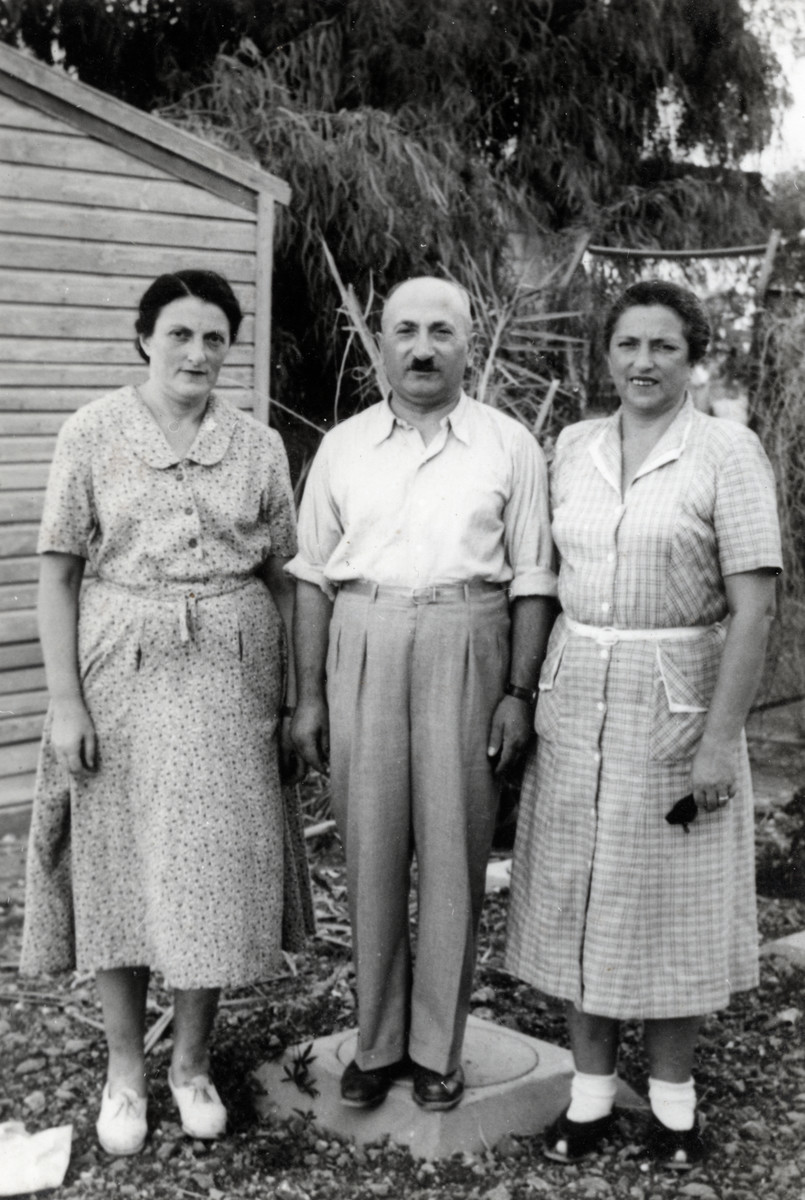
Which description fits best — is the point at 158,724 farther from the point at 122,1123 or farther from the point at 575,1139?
the point at 575,1139

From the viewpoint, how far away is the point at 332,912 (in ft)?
15.7

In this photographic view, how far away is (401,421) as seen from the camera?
3.07 m

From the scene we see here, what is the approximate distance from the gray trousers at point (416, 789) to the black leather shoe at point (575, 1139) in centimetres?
28

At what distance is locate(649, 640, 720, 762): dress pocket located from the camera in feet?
9.27

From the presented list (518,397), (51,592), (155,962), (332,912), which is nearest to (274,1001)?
(332,912)

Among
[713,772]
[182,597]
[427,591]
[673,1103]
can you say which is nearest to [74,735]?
[182,597]

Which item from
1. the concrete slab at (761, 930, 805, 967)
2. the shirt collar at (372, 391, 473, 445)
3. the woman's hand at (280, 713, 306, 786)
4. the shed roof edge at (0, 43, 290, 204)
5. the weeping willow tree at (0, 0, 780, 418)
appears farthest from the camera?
the weeping willow tree at (0, 0, 780, 418)

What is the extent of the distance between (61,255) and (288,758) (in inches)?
116

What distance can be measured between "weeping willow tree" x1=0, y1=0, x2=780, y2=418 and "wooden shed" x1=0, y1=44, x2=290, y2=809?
1433mm

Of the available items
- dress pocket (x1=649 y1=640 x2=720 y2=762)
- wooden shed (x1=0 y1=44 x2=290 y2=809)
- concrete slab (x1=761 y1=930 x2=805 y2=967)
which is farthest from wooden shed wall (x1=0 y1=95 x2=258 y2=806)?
dress pocket (x1=649 y1=640 x2=720 y2=762)

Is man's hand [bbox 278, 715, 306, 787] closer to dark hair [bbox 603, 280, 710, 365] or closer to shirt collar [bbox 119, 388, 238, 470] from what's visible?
shirt collar [bbox 119, 388, 238, 470]

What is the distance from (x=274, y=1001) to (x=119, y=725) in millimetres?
1385

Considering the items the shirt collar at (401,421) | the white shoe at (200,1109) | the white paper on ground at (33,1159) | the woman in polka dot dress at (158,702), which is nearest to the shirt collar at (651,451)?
the shirt collar at (401,421)

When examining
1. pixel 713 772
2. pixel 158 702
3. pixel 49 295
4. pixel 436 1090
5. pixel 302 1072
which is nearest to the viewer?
pixel 713 772
